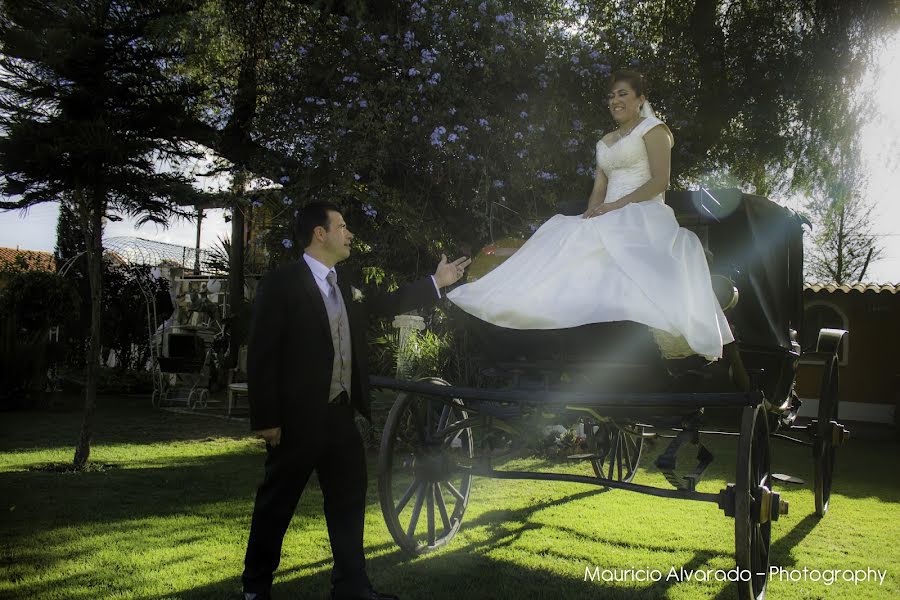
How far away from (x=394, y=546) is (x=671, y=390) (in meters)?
2.21

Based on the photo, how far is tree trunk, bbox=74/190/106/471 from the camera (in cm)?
742

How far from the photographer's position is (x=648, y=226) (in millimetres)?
3863

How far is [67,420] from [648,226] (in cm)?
1015

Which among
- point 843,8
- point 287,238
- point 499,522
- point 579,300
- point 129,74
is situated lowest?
point 499,522

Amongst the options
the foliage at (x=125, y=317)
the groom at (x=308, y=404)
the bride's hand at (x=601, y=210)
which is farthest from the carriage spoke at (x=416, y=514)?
the foliage at (x=125, y=317)

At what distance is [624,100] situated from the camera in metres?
4.28

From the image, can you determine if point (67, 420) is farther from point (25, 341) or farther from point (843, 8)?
point (843, 8)

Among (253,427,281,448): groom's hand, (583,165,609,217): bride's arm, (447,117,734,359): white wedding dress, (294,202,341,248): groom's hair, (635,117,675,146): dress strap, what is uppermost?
(635,117,675,146): dress strap

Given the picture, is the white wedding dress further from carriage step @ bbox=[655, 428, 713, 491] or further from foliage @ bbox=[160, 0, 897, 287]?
foliage @ bbox=[160, 0, 897, 287]

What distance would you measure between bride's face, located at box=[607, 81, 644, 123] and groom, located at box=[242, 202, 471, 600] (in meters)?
1.80

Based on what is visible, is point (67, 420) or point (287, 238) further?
point (67, 420)

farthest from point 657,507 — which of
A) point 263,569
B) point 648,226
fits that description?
point 263,569

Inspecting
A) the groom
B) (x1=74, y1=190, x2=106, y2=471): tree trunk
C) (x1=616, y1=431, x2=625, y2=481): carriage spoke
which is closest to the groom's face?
the groom

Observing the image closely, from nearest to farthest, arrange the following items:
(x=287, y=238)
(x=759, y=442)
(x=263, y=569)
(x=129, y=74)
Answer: (x=263, y=569) < (x=759, y=442) < (x=129, y=74) < (x=287, y=238)
